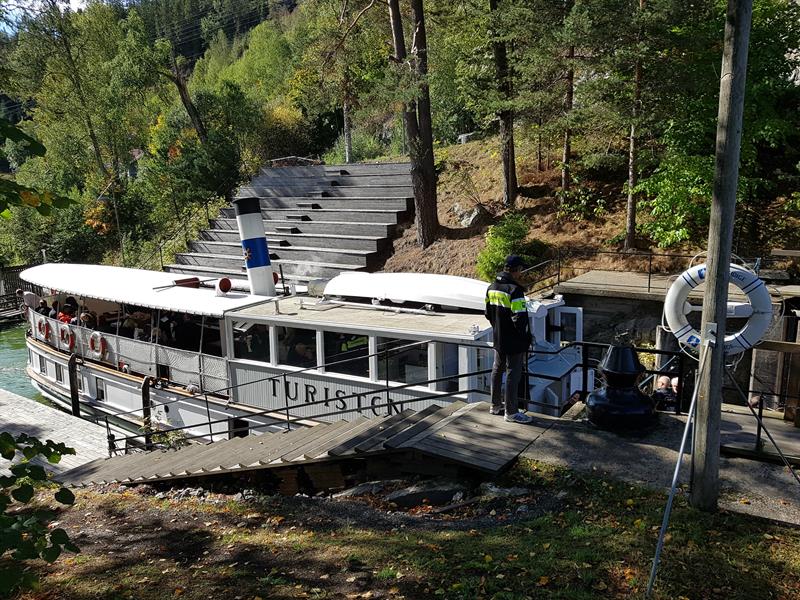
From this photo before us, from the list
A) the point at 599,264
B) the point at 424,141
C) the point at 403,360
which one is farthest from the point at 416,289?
the point at 424,141

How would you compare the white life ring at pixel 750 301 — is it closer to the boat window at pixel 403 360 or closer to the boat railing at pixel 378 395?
the boat railing at pixel 378 395

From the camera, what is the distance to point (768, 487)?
6.59 m

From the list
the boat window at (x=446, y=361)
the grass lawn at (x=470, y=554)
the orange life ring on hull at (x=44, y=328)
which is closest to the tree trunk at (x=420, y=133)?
the boat window at (x=446, y=361)

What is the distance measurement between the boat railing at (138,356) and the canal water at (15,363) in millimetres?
3586

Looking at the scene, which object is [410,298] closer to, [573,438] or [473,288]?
[473,288]

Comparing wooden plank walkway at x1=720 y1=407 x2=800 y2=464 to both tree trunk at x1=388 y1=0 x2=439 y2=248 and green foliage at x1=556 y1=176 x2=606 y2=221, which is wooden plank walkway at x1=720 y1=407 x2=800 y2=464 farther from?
tree trunk at x1=388 y1=0 x2=439 y2=248

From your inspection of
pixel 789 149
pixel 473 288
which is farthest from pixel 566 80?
pixel 473 288

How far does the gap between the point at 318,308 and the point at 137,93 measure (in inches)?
1156

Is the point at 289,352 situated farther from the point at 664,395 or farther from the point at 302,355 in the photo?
the point at 664,395

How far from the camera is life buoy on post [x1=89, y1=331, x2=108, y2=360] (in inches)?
651

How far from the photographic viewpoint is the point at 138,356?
15.7 m

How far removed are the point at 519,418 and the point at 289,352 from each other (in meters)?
5.43

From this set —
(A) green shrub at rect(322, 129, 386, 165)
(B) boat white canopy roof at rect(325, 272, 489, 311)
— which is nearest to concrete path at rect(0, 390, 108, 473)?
(B) boat white canopy roof at rect(325, 272, 489, 311)

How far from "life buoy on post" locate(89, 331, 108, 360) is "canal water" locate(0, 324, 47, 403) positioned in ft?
17.0
